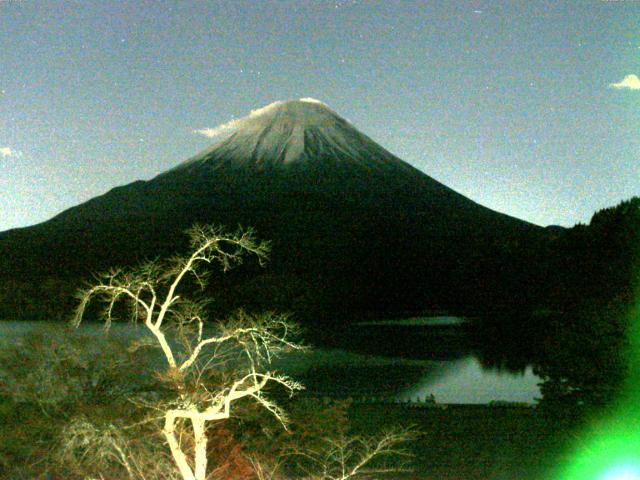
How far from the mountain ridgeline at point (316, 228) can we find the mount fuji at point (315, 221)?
0.15 metres

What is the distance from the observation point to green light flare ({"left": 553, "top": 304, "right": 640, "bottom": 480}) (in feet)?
30.3

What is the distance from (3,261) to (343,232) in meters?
28.0

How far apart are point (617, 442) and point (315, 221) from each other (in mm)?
55444

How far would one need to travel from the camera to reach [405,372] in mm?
25828

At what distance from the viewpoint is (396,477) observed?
29.4 ft

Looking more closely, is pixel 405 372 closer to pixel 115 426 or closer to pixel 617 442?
pixel 617 442

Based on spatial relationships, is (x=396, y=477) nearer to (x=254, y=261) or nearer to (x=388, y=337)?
(x=388, y=337)

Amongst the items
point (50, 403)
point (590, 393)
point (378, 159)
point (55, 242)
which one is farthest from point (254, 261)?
point (50, 403)

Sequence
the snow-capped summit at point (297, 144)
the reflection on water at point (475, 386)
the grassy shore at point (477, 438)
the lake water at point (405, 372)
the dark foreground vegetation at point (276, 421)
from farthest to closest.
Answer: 1. the snow-capped summit at point (297, 144)
2. the lake water at point (405, 372)
3. the reflection on water at point (475, 386)
4. the grassy shore at point (477, 438)
5. the dark foreground vegetation at point (276, 421)

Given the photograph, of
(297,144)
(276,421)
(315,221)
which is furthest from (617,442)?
(297,144)

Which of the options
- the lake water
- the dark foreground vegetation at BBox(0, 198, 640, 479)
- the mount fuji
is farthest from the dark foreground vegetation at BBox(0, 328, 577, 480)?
the mount fuji

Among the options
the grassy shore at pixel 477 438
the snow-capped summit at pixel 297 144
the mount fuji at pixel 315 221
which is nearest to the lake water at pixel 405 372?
the grassy shore at pixel 477 438

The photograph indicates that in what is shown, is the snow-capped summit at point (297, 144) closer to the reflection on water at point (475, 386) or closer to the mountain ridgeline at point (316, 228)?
the mountain ridgeline at point (316, 228)

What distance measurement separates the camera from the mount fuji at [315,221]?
53594 mm
